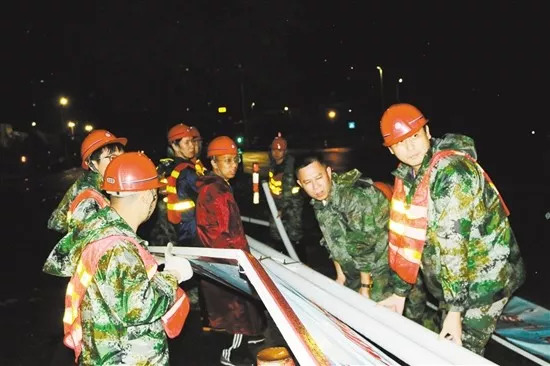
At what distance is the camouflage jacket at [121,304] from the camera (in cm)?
247

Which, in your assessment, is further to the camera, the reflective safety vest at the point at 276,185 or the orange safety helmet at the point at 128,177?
the reflective safety vest at the point at 276,185

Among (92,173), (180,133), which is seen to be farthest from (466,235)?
(180,133)

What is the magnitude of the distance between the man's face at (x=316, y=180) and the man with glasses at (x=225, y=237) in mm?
1105

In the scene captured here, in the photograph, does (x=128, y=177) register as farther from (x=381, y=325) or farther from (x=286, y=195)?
(x=286, y=195)

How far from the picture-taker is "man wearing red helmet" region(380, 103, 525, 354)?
300 cm

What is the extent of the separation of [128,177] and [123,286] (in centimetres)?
56

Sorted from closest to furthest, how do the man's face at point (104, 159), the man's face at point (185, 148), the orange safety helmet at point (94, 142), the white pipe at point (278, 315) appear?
the white pipe at point (278, 315) < the man's face at point (104, 159) < the orange safety helmet at point (94, 142) < the man's face at point (185, 148)

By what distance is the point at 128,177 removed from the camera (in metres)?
2.68

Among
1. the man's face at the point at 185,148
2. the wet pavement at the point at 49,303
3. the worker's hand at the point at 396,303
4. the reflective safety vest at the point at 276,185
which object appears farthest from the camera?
the reflective safety vest at the point at 276,185

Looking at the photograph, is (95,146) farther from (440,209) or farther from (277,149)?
(277,149)

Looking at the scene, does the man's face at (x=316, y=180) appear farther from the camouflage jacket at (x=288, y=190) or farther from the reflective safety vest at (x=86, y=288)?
the camouflage jacket at (x=288, y=190)

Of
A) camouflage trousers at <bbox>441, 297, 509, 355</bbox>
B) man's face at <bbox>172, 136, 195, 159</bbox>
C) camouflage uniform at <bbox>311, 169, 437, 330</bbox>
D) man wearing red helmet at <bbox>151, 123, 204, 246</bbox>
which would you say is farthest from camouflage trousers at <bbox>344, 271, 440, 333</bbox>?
man's face at <bbox>172, 136, 195, 159</bbox>

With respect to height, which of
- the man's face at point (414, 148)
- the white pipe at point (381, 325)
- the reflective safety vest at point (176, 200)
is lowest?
the white pipe at point (381, 325)

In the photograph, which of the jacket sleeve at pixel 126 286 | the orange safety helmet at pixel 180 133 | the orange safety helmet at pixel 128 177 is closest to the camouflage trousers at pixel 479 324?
the jacket sleeve at pixel 126 286
